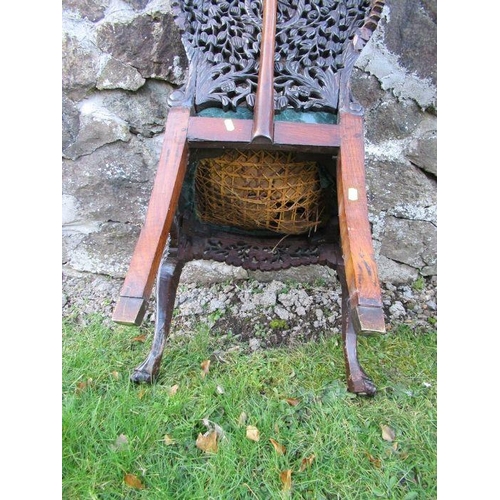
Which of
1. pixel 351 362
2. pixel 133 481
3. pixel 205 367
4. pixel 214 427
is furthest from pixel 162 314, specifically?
pixel 351 362

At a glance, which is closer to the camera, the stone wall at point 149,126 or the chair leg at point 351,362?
the chair leg at point 351,362

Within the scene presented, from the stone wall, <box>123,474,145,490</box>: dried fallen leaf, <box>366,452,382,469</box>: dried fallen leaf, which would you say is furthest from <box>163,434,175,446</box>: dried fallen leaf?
the stone wall

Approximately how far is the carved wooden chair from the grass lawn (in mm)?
111

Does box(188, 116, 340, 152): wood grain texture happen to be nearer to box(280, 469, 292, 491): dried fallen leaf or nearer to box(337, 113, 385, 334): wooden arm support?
box(337, 113, 385, 334): wooden arm support

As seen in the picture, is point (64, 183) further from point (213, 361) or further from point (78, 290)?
point (213, 361)

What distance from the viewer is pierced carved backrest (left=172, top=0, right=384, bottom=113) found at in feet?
3.55

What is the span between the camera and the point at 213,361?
4.80 ft

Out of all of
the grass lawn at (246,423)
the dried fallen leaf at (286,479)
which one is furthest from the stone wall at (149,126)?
the dried fallen leaf at (286,479)

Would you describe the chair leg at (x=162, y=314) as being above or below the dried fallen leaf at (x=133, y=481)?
above

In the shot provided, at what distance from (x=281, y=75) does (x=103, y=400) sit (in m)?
1.02

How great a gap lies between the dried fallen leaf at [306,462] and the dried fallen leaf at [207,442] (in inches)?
8.6

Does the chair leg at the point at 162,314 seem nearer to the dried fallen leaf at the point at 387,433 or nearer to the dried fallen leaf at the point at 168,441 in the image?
the dried fallen leaf at the point at 168,441

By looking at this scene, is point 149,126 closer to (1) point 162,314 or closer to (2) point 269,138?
(1) point 162,314

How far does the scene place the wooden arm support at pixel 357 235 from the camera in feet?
2.98
